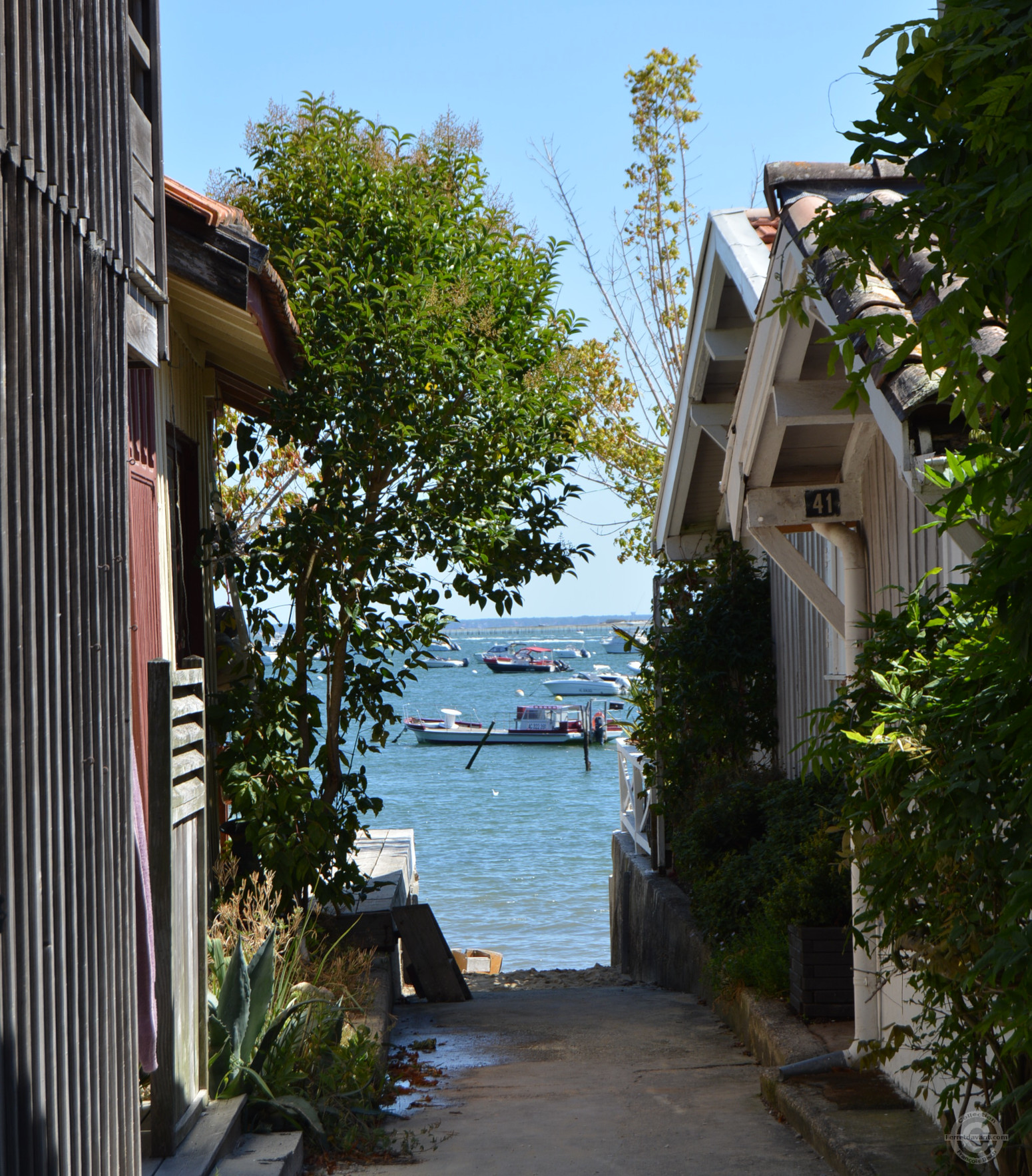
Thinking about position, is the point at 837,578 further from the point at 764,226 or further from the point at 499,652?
the point at 499,652

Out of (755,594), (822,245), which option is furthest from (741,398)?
(755,594)

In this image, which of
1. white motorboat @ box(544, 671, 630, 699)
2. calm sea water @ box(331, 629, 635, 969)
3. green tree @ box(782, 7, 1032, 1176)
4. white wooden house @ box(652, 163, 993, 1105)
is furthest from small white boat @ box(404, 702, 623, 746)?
green tree @ box(782, 7, 1032, 1176)

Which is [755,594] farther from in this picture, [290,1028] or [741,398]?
[290,1028]

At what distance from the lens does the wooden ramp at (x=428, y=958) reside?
921 cm

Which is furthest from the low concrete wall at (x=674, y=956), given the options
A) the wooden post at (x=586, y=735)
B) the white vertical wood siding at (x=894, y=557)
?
the wooden post at (x=586, y=735)

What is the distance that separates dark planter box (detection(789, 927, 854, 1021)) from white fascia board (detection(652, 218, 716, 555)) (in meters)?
3.75

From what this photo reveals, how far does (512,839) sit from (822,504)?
108 feet

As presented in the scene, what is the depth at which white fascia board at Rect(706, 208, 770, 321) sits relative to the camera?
6008mm

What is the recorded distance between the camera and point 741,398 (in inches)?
201

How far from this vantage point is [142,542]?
5746mm

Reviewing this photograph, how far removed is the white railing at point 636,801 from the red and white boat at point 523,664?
10718 cm

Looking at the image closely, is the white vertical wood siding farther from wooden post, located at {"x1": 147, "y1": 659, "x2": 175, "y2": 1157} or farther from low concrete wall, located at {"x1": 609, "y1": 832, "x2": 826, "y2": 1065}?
wooden post, located at {"x1": 147, "y1": 659, "x2": 175, "y2": 1157}

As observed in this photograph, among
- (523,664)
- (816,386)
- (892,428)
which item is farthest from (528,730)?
(523,664)

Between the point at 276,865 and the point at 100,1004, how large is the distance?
12.3ft
